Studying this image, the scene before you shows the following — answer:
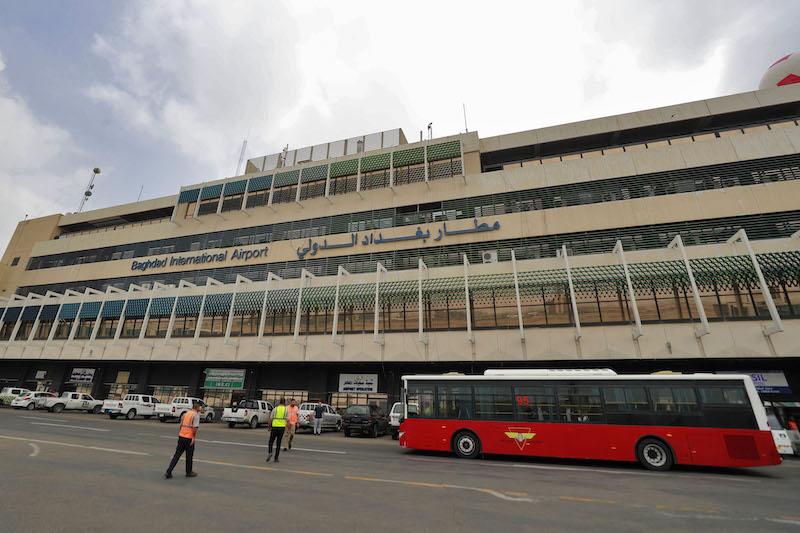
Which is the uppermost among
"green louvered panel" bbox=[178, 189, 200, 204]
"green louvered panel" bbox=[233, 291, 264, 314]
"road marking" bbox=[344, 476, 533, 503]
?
"green louvered panel" bbox=[178, 189, 200, 204]

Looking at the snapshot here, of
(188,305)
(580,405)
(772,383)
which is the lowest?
(580,405)

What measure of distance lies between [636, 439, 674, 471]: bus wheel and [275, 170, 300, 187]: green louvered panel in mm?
32282

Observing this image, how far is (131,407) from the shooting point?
81.8 feet

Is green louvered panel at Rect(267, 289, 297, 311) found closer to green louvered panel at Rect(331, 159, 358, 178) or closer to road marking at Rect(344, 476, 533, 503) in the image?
green louvered panel at Rect(331, 159, 358, 178)

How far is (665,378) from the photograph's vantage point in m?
11.5

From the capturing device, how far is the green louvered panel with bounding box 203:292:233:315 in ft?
89.6

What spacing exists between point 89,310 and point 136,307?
18.1 feet

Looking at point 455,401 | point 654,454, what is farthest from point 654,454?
point 455,401

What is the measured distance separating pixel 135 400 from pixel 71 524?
25.7 meters

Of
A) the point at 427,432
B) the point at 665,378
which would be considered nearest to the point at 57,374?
the point at 427,432

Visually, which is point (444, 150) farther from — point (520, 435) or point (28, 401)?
point (28, 401)

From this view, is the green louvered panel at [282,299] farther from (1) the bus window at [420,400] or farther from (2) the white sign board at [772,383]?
(2) the white sign board at [772,383]

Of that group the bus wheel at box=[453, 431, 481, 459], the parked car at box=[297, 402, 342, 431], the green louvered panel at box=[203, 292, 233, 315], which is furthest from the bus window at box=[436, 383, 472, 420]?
the green louvered panel at box=[203, 292, 233, 315]

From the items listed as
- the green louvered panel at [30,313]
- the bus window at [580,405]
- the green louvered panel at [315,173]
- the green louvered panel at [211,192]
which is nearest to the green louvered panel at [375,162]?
the green louvered panel at [315,173]
